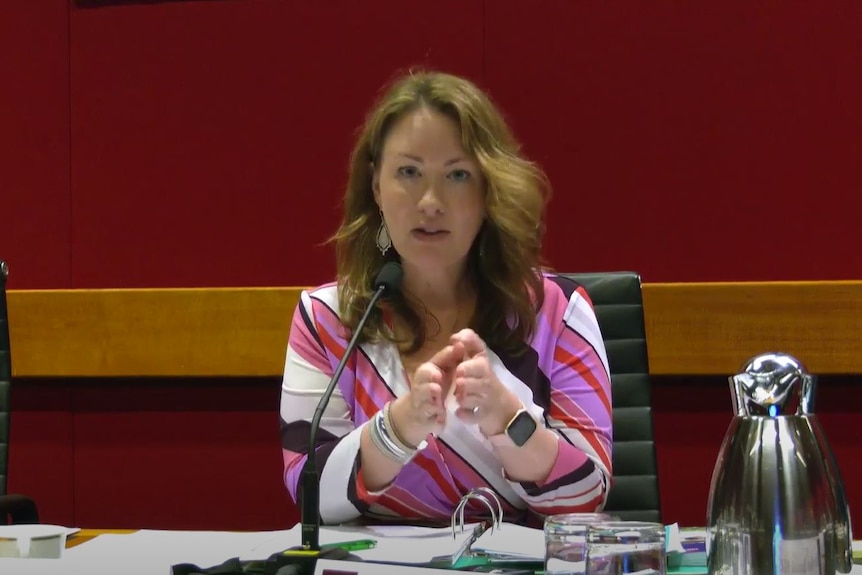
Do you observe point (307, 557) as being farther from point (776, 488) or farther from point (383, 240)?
point (383, 240)

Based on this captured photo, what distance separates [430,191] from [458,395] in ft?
1.26

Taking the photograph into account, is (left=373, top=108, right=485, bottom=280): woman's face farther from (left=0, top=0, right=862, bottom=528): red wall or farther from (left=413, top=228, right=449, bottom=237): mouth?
(left=0, top=0, right=862, bottom=528): red wall

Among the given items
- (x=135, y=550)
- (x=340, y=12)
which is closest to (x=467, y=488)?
(x=135, y=550)

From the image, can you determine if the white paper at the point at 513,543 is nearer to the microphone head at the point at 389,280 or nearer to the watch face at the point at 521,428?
the watch face at the point at 521,428

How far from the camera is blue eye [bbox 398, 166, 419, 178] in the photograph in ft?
5.41

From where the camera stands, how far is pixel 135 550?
117cm

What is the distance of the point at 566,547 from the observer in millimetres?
942

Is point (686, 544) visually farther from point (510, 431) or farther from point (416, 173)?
point (416, 173)

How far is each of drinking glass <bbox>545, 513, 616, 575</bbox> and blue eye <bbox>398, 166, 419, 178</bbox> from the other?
2.63ft

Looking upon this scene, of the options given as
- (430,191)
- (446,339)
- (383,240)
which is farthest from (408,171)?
(446,339)

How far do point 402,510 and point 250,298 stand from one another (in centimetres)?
120

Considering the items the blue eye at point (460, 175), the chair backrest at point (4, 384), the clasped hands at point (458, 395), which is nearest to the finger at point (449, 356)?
the clasped hands at point (458, 395)

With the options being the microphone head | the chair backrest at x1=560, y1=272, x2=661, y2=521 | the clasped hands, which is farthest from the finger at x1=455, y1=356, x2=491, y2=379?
the chair backrest at x1=560, y1=272, x2=661, y2=521

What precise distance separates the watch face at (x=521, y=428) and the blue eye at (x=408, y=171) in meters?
0.44
